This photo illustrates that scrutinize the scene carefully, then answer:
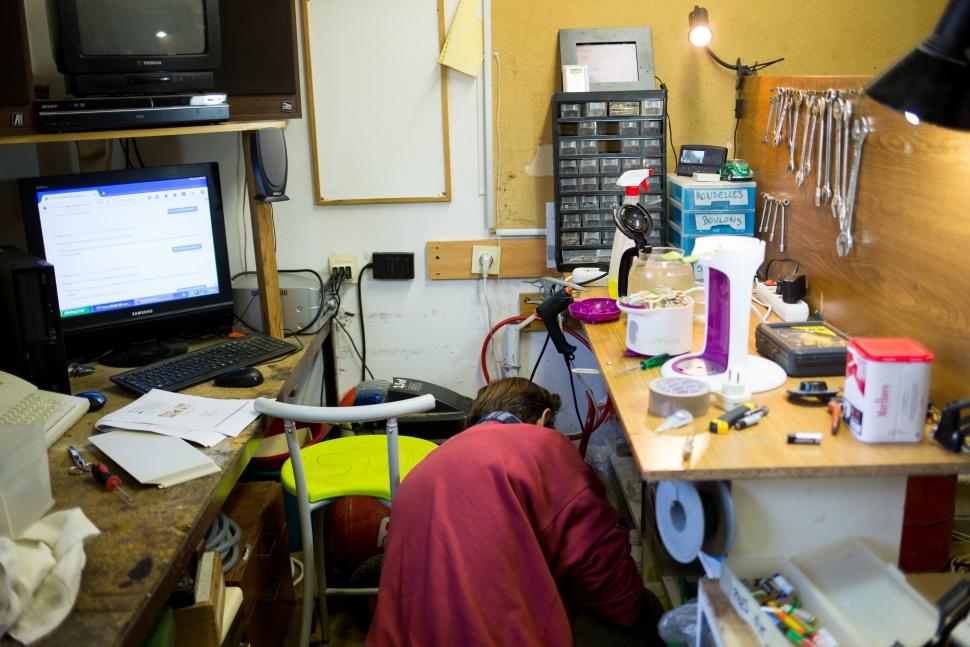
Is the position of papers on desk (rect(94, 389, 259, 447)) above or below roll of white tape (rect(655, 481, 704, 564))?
above

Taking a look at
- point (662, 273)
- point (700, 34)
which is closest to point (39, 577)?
point (662, 273)

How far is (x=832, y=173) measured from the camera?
6.73 feet

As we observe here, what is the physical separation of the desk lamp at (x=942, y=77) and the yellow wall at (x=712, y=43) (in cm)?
161

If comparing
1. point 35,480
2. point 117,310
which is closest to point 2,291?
point 117,310

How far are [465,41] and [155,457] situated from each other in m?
1.63

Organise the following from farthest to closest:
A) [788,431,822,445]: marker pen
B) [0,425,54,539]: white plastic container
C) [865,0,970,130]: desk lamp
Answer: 1. [788,431,822,445]: marker pen
2. [0,425,54,539]: white plastic container
3. [865,0,970,130]: desk lamp

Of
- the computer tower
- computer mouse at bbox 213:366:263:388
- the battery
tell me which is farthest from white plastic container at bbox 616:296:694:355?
the computer tower

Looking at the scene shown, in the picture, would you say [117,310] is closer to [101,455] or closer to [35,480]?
[101,455]

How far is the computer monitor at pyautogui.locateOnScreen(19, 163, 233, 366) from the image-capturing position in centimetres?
214

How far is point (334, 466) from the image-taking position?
2219 mm

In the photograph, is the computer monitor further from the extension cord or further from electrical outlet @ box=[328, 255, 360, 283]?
the extension cord

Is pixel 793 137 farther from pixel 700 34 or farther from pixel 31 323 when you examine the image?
pixel 31 323

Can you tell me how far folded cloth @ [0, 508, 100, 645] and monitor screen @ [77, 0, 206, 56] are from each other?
123cm

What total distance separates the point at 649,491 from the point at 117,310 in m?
1.38
